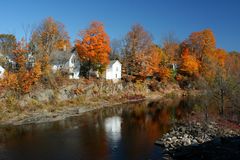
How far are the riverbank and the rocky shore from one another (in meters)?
18.6

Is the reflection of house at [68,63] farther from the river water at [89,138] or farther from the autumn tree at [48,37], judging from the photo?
the river water at [89,138]

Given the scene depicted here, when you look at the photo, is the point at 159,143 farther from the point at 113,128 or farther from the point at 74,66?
the point at 74,66

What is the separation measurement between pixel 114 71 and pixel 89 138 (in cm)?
3811

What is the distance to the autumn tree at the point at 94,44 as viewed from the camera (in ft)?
177

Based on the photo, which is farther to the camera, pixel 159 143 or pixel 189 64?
pixel 189 64

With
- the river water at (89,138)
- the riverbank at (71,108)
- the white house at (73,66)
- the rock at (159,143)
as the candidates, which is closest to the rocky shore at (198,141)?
the rock at (159,143)

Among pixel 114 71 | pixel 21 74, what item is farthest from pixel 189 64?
pixel 21 74

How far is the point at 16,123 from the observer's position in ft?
114

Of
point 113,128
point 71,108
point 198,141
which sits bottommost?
point 198,141

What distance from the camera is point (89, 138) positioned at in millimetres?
27516

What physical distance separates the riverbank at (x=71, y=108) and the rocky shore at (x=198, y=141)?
18.6 metres

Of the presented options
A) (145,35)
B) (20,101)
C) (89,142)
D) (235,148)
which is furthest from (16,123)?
(145,35)

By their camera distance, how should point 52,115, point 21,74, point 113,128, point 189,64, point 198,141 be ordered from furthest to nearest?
point 189,64 < point 21,74 < point 52,115 < point 113,128 < point 198,141

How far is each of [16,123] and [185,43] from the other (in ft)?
191
